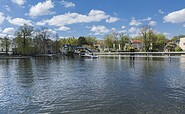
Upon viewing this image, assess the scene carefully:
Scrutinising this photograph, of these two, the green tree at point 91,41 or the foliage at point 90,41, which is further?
the green tree at point 91,41

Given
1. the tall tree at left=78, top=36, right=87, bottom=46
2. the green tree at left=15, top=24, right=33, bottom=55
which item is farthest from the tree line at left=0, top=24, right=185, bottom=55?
the tall tree at left=78, top=36, right=87, bottom=46

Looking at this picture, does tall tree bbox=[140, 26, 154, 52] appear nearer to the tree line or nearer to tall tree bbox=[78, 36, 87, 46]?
the tree line

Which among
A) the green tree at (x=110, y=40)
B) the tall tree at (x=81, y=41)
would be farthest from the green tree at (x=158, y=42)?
the tall tree at (x=81, y=41)

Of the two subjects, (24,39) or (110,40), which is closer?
(24,39)

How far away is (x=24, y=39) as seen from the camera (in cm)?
9288

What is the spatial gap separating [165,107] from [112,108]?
280cm

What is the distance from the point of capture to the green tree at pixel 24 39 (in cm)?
9131

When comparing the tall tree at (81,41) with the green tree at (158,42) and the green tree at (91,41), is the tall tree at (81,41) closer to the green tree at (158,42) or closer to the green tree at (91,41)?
the green tree at (91,41)

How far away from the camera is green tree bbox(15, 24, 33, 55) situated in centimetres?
9131

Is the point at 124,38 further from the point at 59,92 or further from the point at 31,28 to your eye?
the point at 59,92

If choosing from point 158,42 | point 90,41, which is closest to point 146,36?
point 158,42

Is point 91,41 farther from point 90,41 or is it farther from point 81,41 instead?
point 81,41

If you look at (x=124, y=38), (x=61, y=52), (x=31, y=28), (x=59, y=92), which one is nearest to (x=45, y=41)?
(x=31, y=28)

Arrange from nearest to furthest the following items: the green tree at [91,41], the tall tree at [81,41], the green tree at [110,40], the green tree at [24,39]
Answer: the green tree at [24,39] → the green tree at [110,40] → the tall tree at [81,41] → the green tree at [91,41]
